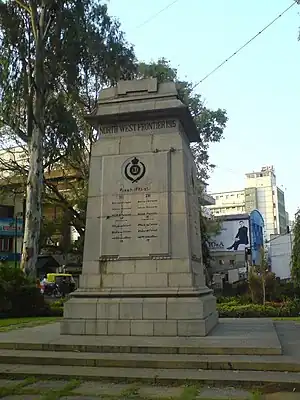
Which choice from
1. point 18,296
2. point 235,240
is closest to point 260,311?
point 18,296

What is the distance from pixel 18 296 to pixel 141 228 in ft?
30.1

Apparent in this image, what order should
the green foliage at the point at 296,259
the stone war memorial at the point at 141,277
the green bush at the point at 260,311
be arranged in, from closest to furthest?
the stone war memorial at the point at 141,277, the green bush at the point at 260,311, the green foliage at the point at 296,259

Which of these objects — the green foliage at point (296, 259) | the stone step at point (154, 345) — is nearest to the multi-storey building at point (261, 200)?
the green foliage at point (296, 259)

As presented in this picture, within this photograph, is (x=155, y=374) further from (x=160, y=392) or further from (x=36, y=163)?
(x=36, y=163)

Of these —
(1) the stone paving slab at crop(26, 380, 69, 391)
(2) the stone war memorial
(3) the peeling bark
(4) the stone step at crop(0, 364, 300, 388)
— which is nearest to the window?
(3) the peeling bark

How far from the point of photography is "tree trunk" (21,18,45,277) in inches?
753

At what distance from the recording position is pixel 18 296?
54.7 ft

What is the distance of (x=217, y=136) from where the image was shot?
3030 cm

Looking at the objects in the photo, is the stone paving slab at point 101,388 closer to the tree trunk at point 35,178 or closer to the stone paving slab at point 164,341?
the stone paving slab at point 164,341

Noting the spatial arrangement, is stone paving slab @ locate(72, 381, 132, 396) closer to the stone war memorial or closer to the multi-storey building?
the stone war memorial

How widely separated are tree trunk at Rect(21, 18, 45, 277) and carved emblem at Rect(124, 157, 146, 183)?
10.6 metres

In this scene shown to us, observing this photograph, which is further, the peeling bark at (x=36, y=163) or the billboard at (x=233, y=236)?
the billboard at (x=233, y=236)

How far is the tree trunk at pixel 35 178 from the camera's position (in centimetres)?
1912

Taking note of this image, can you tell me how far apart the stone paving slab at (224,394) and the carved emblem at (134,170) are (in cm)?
471
